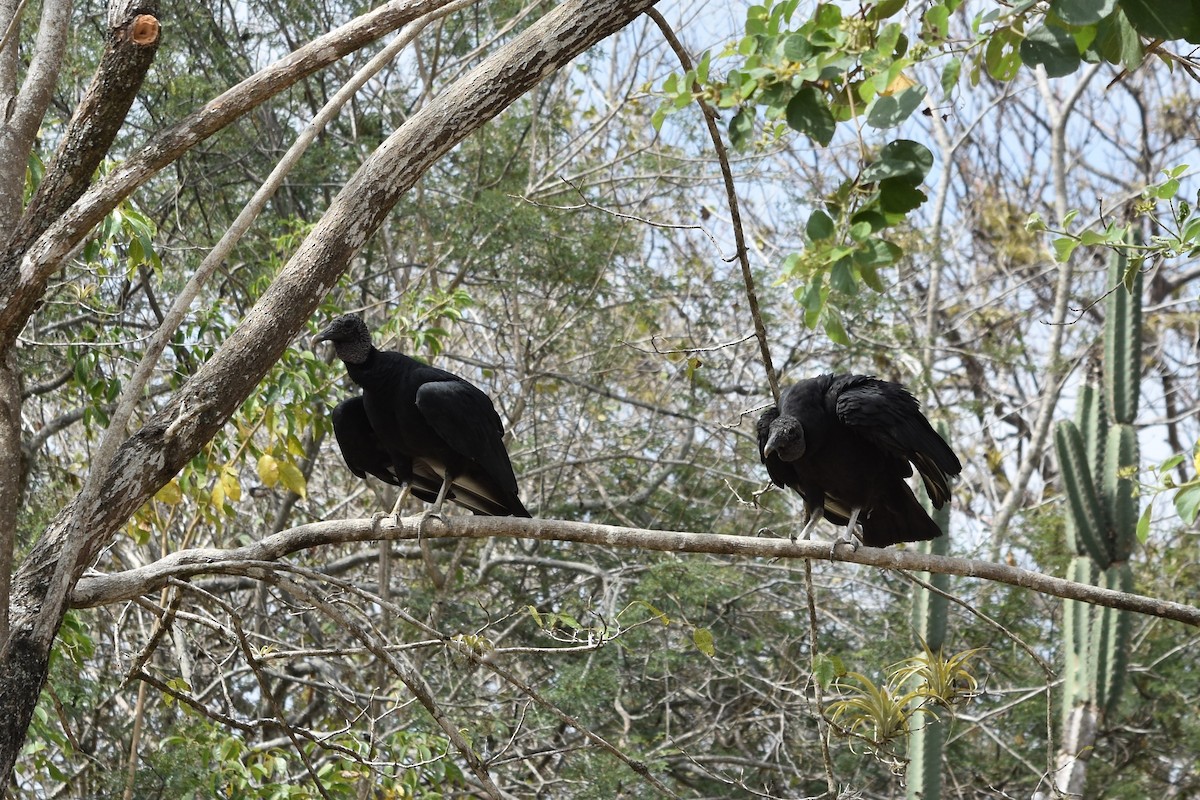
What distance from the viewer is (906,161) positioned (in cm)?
168

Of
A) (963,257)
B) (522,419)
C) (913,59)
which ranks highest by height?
(963,257)

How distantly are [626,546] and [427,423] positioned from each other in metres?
0.98

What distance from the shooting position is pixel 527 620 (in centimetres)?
643

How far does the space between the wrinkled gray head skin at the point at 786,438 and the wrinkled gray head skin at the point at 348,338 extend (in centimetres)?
125

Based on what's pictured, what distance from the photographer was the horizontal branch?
2543 mm

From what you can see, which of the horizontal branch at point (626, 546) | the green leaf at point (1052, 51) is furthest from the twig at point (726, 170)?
the green leaf at point (1052, 51)

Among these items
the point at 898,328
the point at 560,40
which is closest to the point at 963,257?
the point at 898,328

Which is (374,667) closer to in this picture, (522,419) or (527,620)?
(527,620)

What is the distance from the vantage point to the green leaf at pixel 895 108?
5.37 feet

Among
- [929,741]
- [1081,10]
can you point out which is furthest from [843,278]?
[929,741]

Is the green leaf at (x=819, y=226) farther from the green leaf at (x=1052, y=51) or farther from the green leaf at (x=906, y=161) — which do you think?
the green leaf at (x=1052, y=51)

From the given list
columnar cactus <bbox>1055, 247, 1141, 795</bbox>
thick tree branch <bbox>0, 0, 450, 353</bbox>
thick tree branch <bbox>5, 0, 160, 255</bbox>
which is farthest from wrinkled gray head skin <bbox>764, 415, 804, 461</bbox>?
columnar cactus <bbox>1055, 247, 1141, 795</bbox>

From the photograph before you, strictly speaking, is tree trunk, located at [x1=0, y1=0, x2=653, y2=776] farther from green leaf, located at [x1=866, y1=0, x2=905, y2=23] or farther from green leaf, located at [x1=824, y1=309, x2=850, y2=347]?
green leaf, located at [x1=824, y1=309, x2=850, y2=347]

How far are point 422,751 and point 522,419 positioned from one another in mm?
3386
